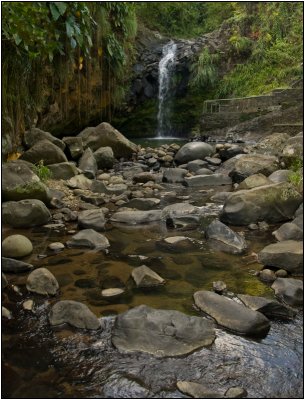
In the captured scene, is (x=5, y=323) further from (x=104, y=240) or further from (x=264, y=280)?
(x=264, y=280)

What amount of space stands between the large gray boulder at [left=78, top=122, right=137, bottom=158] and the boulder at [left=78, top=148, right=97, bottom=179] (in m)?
1.03

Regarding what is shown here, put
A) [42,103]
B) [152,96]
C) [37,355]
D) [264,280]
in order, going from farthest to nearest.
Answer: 1. [152,96]
2. [42,103]
3. [264,280]
4. [37,355]

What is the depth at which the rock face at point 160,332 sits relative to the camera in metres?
2.59

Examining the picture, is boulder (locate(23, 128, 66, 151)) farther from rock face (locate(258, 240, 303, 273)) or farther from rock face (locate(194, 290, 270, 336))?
rock face (locate(194, 290, 270, 336))

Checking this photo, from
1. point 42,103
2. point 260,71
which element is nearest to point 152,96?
point 260,71

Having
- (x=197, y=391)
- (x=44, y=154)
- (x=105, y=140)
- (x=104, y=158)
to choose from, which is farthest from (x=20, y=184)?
(x=105, y=140)

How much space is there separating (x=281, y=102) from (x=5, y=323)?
11.1m

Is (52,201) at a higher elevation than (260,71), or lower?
lower

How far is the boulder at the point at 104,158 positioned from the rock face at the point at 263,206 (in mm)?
4275

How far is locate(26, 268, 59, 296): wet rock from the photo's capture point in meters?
3.30

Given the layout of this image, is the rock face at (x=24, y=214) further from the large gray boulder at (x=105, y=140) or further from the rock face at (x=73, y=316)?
the large gray boulder at (x=105, y=140)

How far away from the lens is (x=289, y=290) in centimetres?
324

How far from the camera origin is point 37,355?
8.28ft

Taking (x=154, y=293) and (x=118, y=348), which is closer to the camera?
(x=118, y=348)
